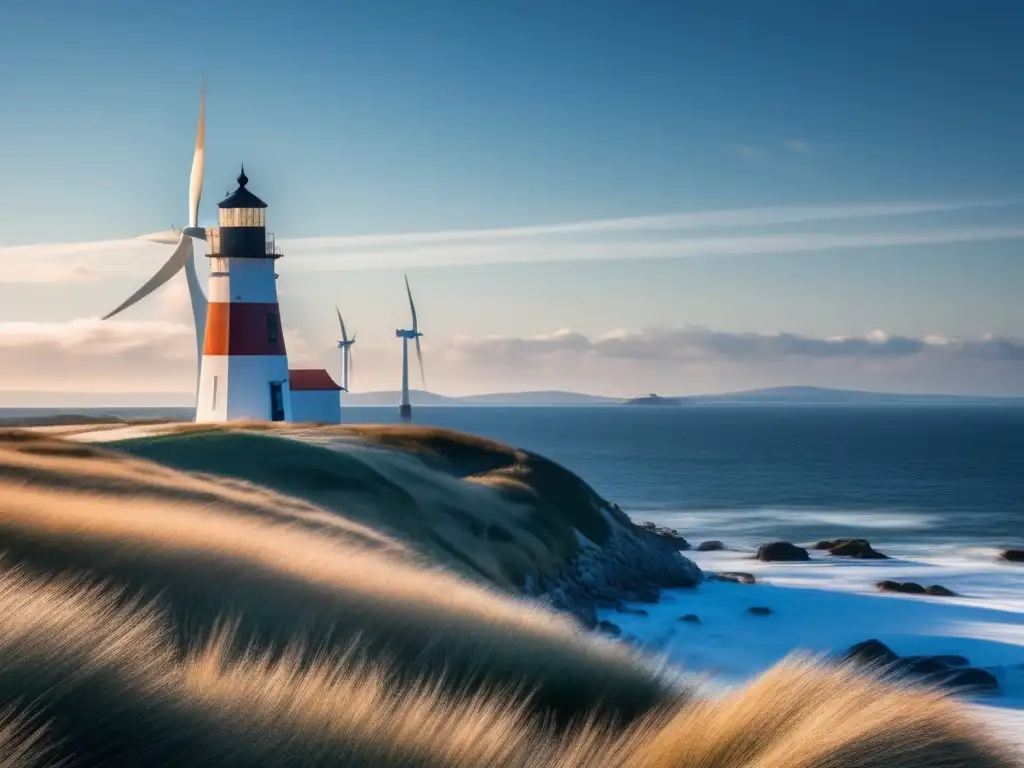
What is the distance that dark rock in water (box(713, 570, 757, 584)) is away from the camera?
4038 cm

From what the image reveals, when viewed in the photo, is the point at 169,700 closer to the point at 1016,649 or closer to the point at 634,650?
the point at 634,650

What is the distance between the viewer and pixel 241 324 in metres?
47.7

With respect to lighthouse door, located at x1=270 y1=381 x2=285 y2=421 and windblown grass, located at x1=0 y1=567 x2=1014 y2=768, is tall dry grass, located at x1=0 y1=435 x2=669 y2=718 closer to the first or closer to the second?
windblown grass, located at x1=0 y1=567 x2=1014 y2=768

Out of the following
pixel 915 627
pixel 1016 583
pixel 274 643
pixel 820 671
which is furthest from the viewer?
pixel 1016 583

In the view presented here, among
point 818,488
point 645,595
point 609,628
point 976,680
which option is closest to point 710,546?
point 645,595

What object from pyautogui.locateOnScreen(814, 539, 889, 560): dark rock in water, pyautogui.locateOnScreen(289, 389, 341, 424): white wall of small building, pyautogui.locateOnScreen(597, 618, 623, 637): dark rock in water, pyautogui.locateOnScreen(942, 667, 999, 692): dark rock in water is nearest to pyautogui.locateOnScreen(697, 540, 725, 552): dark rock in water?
pyautogui.locateOnScreen(814, 539, 889, 560): dark rock in water

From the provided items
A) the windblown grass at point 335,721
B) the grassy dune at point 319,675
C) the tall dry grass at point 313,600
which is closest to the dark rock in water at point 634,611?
the grassy dune at point 319,675

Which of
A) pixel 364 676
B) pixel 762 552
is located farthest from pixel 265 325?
pixel 364 676

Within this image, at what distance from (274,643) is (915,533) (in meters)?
57.4

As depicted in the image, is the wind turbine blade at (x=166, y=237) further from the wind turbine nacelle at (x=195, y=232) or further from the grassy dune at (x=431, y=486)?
the grassy dune at (x=431, y=486)

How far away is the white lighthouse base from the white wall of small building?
9651 millimetres

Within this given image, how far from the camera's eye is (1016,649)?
29.9m

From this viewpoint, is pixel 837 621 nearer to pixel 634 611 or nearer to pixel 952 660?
pixel 634 611

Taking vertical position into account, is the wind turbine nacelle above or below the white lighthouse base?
above
